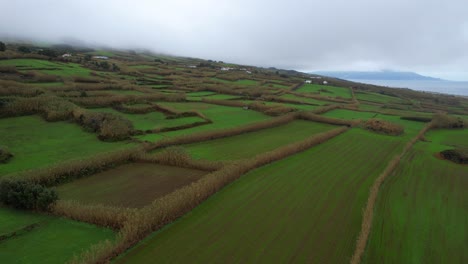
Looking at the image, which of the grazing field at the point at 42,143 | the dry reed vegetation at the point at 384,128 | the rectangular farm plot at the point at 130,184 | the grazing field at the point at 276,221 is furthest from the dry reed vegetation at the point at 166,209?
the dry reed vegetation at the point at 384,128

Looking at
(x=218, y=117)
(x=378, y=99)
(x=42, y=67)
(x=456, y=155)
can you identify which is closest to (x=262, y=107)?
(x=218, y=117)

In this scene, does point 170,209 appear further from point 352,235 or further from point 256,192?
point 352,235

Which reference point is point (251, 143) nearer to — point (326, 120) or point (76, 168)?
point (76, 168)

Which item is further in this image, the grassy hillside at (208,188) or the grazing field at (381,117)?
the grazing field at (381,117)

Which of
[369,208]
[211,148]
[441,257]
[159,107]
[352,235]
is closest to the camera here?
[441,257]

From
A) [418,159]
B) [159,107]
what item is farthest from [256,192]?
[159,107]

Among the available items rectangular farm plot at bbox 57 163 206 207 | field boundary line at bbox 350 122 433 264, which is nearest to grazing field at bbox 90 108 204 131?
rectangular farm plot at bbox 57 163 206 207

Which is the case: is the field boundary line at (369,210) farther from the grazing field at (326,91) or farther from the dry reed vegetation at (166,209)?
the grazing field at (326,91)
